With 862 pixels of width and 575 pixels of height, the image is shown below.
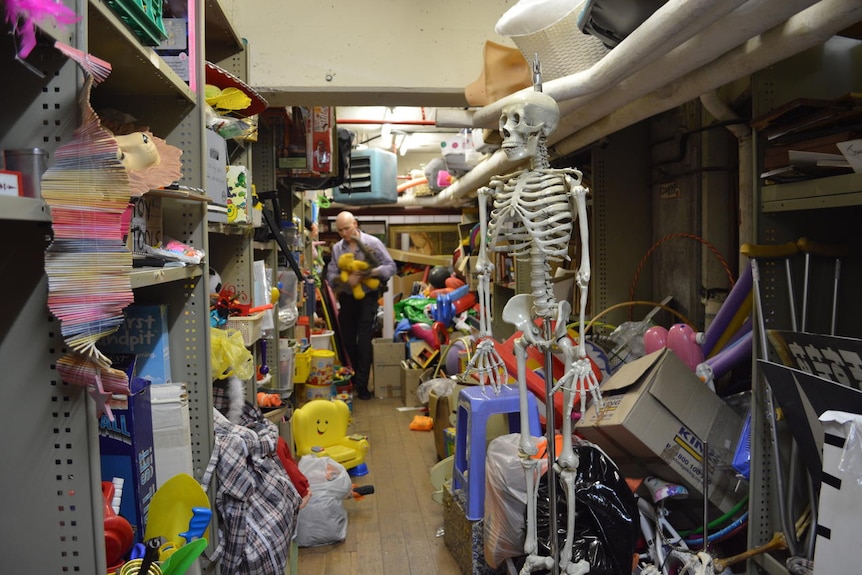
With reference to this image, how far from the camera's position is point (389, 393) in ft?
20.6

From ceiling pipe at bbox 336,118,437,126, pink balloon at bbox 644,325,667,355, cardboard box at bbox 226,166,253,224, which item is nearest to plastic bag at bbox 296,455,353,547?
cardboard box at bbox 226,166,253,224

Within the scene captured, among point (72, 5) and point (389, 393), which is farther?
point (389, 393)

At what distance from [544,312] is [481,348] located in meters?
0.26

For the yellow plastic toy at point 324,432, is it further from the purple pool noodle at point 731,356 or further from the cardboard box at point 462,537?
the purple pool noodle at point 731,356

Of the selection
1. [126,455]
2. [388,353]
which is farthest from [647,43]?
[388,353]

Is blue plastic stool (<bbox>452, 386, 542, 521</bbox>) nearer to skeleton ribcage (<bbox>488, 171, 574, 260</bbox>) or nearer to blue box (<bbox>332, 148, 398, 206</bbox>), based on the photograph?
skeleton ribcage (<bbox>488, 171, 574, 260</bbox>)

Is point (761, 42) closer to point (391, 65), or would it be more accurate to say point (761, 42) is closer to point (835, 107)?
point (835, 107)

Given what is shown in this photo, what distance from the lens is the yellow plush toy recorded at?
19.3ft

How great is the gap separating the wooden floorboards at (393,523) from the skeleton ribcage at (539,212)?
175 cm

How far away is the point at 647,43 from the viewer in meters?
1.76

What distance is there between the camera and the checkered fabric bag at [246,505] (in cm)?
199

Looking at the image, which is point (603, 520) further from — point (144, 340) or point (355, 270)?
point (355, 270)

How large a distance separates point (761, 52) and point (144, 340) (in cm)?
187

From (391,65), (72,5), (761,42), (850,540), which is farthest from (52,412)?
(391,65)
